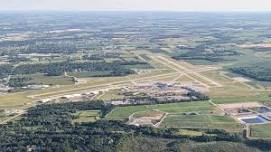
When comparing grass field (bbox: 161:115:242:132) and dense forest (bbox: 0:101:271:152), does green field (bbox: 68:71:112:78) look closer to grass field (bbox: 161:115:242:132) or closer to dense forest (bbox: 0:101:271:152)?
dense forest (bbox: 0:101:271:152)

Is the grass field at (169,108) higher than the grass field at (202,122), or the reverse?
the grass field at (202,122)

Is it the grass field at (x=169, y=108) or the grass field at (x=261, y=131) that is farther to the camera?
the grass field at (x=169, y=108)

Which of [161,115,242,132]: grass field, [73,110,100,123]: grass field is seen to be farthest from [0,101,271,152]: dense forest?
[161,115,242,132]: grass field

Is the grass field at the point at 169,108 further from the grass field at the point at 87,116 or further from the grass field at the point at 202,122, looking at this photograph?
the grass field at the point at 202,122

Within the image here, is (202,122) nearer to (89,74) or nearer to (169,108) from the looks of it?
(169,108)

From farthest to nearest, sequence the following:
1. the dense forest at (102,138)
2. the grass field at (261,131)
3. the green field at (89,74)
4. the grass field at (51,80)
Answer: the green field at (89,74) < the grass field at (51,80) < the grass field at (261,131) < the dense forest at (102,138)

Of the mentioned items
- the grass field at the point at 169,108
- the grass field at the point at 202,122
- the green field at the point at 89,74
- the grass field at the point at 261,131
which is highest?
the grass field at the point at 261,131

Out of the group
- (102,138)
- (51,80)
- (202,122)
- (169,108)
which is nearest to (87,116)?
(102,138)

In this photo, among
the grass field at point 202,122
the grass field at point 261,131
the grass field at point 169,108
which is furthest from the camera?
the grass field at point 169,108

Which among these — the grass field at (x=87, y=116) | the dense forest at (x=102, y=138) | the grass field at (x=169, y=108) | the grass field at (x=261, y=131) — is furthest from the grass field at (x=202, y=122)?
the grass field at (x=87, y=116)
